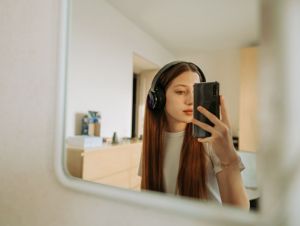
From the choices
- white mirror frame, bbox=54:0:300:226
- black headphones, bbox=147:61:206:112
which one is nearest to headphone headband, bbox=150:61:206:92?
black headphones, bbox=147:61:206:112

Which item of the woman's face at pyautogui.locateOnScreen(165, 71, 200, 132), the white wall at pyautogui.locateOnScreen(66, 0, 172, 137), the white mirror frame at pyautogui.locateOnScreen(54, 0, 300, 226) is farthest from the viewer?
the white wall at pyautogui.locateOnScreen(66, 0, 172, 137)

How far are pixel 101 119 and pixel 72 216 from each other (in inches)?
11.0

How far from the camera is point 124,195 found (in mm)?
469

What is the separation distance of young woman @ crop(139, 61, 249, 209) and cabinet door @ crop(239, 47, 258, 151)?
3 centimetres

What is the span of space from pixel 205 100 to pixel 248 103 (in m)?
0.08

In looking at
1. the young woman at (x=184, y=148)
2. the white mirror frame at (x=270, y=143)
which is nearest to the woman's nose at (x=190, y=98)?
the young woman at (x=184, y=148)

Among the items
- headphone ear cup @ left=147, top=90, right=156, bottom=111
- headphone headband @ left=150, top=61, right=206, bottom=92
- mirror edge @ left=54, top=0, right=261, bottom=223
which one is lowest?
mirror edge @ left=54, top=0, right=261, bottom=223

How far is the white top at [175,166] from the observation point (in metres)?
0.42

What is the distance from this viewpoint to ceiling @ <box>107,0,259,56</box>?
1.30 feet

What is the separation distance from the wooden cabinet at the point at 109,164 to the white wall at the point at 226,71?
233 millimetres

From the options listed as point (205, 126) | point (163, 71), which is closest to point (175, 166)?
point (205, 126)

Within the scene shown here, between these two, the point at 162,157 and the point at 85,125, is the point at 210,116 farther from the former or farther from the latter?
the point at 85,125

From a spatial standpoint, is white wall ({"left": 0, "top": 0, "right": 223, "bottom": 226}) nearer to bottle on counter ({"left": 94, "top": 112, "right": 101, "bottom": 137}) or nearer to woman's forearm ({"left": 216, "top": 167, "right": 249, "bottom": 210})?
bottle on counter ({"left": 94, "top": 112, "right": 101, "bottom": 137})

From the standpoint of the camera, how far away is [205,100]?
1.36 ft
